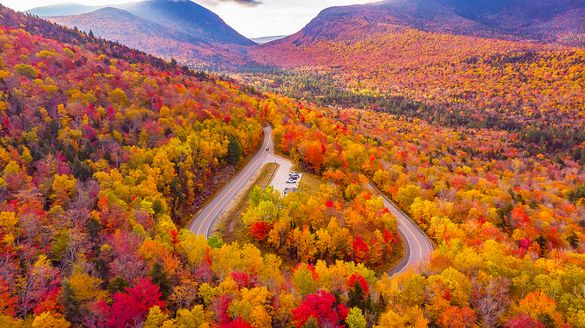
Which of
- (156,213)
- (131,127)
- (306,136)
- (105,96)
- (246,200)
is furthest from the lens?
(306,136)

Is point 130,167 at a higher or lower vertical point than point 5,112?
lower

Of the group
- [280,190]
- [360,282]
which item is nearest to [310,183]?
[280,190]

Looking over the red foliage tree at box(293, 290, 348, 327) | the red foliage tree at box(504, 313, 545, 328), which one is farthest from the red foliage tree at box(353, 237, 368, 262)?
the red foliage tree at box(504, 313, 545, 328)

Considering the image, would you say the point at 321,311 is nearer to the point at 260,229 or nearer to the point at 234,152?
the point at 260,229

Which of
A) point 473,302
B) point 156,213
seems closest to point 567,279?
point 473,302

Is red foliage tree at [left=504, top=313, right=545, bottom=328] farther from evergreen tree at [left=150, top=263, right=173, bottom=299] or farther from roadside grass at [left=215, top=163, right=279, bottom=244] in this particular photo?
roadside grass at [left=215, top=163, right=279, bottom=244]

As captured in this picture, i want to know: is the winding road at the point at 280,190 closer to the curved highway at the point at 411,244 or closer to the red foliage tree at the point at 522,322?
the curved highway at the point at 411,244

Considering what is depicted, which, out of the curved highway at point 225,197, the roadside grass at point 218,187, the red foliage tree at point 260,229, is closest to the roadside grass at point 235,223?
the curved highway at point 225,197

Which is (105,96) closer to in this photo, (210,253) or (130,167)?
(130,167)
